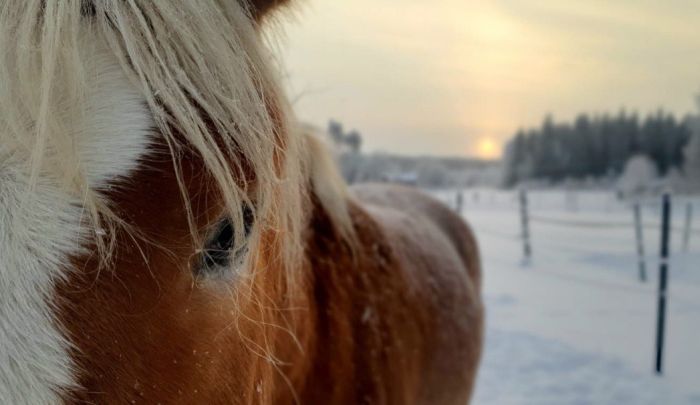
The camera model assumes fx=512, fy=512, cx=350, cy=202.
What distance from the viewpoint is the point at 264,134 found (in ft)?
2.84

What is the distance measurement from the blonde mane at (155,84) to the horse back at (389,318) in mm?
741

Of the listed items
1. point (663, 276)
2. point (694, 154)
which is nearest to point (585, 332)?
point (663, 276)

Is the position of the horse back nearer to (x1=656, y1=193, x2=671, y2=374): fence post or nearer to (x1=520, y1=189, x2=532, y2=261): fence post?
(x1=656, y1=193, x2=671, y2=374): fence post

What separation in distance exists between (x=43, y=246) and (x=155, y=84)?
0.89 ft

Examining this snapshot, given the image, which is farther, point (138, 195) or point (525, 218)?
point (525, 218)

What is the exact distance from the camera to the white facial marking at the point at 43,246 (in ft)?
2.04

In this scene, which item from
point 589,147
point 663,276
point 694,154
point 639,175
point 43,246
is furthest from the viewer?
point 589,147

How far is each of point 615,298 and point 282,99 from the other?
23.4 ft

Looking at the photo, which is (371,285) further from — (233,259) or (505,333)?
(505,333)

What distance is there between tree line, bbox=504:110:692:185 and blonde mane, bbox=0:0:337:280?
47.5m

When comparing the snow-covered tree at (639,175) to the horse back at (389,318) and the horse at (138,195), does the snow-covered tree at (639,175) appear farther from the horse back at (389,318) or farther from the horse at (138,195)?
the horse at (138,195)

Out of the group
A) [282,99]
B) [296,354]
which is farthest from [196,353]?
[296,354]

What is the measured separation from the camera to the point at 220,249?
85cm

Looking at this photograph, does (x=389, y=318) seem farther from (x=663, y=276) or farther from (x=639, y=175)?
(x=639, y=175)
